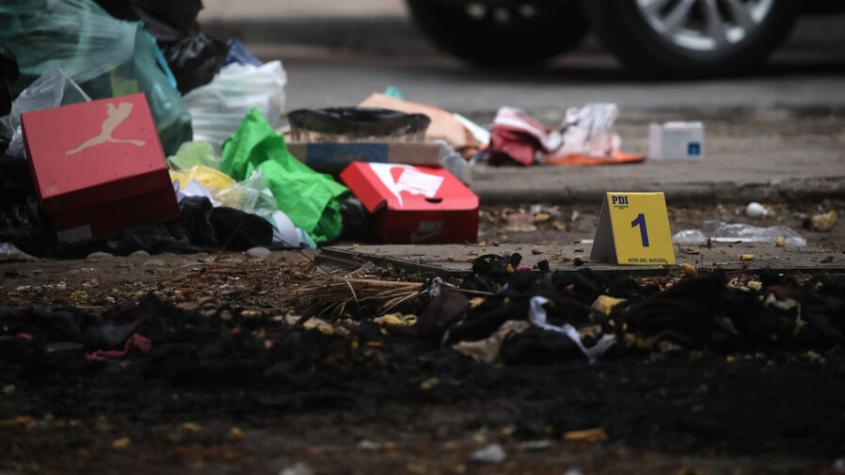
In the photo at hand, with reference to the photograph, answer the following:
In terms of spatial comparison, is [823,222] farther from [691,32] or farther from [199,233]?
[691,32]

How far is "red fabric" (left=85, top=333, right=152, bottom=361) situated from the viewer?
287 cm

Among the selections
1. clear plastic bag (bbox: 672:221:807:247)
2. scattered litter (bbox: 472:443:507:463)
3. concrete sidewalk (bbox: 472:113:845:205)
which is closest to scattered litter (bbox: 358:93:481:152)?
concrete sidewalk (bbox: 472:113:845:205)

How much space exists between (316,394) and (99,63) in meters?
2.73

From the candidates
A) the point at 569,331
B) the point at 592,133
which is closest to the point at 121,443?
the point at 569,331

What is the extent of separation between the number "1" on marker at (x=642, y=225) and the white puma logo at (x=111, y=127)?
170 centimetres

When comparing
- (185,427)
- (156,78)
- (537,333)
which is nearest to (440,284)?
(537,333)

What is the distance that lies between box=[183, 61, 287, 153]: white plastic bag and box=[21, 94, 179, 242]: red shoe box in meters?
0.91

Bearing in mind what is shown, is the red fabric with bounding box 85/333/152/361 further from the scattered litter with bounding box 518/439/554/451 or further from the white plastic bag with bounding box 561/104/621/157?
the white plastic bag with bounding box 561/104/621/157

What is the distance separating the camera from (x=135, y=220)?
432 cm

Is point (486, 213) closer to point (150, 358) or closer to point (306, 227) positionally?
point (306, 227)

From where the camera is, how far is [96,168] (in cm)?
422

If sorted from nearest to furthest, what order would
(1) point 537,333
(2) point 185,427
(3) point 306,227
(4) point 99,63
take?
1. (2) point 185,427
2. (1) point 537,333
3. (3) point 306,227
4. (4) point 99,63

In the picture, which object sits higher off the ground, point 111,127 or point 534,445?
point 111,127

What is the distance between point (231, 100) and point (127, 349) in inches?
104
